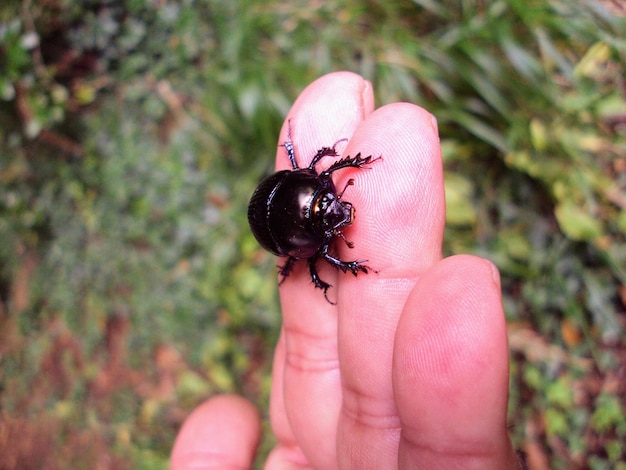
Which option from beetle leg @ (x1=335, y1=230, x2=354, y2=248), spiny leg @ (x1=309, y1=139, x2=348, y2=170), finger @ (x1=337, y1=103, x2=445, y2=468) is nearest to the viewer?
finger @ (x1=337, y1=103, x2=445, y2=468)

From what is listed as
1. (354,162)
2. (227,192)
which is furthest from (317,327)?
(227,192)

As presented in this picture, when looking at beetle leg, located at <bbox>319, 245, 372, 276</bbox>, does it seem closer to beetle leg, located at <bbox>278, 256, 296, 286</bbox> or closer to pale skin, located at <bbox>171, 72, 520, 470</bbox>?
pale skin, located at <bbox>171, 72, 520, 470</bbox>

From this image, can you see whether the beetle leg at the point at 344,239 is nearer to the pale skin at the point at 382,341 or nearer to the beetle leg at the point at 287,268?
the pale skin at the point at 382,341

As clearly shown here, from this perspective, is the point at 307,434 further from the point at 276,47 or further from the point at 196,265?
the point at 276,47

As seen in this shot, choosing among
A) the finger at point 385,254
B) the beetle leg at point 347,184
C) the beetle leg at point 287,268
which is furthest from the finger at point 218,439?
the beetle leg at point 347,184

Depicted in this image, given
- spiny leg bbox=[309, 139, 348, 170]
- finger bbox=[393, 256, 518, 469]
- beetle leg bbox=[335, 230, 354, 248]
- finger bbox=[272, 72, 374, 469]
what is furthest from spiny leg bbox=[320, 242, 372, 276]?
spiny leg bbox=[309, 139, 348, 170]
